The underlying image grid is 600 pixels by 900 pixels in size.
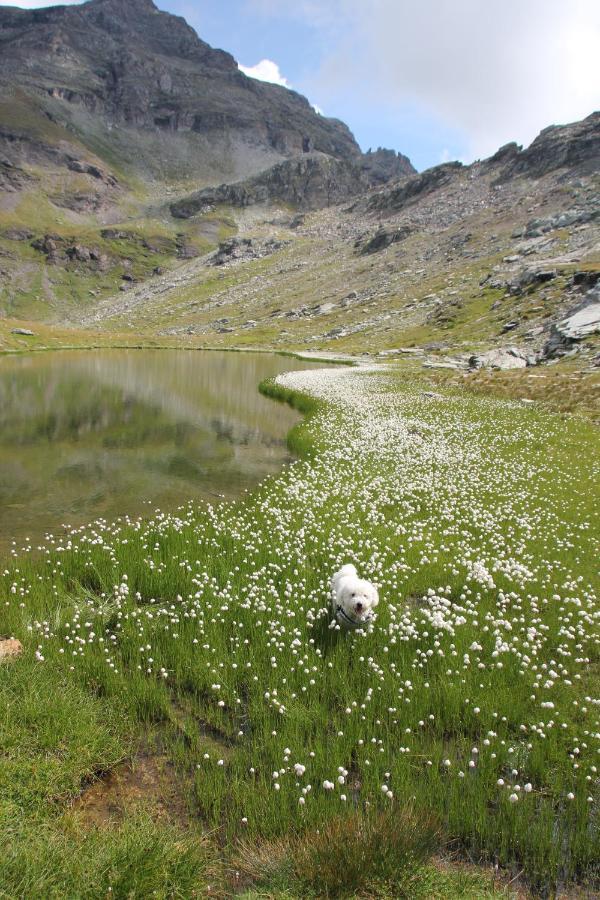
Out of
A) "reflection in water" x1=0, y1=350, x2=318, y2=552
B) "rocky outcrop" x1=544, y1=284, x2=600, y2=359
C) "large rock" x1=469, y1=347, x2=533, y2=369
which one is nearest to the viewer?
"reflection in water" x1=0, y1=350, x2=318, y2=552

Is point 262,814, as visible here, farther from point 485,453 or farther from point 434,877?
point 485,453

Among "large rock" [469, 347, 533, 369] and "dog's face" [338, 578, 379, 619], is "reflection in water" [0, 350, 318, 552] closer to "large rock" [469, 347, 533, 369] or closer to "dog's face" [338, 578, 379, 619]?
"dog's face" [338, 578, 379, 619]

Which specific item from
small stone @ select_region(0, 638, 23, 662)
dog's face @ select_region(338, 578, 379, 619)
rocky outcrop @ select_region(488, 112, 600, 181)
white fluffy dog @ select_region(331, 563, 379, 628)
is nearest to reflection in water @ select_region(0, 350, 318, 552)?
small stone @ select_region(0, 638, 23, 662)

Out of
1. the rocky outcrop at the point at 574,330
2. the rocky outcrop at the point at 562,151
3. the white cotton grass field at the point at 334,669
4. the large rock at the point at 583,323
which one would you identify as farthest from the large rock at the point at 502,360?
the rocky outcrop at the point at 562,151

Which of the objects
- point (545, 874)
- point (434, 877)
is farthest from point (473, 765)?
point (434, 877)

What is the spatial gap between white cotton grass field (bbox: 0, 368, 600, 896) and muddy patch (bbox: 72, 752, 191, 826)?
6.3 inches

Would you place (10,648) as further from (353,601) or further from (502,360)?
(502,360)

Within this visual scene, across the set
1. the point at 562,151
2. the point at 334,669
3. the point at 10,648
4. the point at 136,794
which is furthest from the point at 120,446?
the point at 562,151

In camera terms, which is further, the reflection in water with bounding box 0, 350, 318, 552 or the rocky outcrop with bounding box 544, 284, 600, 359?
the rocky outcrop with bounding box 544, 284, 600, 359

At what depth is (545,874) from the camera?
4785 mm

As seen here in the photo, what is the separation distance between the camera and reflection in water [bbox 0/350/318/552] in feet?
55.8

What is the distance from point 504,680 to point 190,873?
5332 mm

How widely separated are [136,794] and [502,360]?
62715 mm

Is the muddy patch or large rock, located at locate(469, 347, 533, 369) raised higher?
large rock, located at locate(469, 347, 533, 369)
